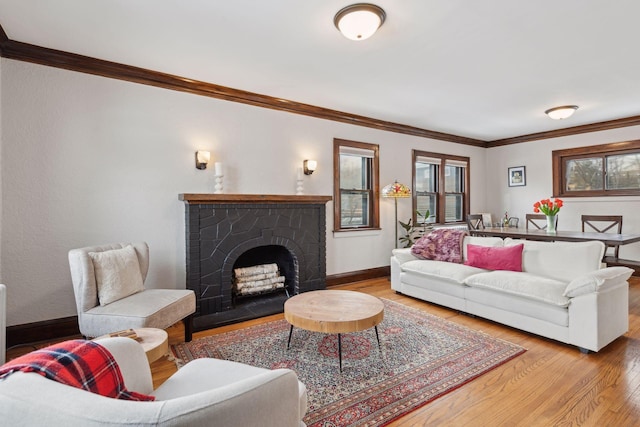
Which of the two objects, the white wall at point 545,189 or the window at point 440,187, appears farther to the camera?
the window at point 440,187

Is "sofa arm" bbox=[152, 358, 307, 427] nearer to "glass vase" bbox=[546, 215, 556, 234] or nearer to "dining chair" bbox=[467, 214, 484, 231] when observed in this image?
"glass vase" bbox=[546, 215, 556, 234]

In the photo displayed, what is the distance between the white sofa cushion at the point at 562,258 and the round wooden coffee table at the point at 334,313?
196cm

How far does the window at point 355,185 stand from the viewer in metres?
4.81

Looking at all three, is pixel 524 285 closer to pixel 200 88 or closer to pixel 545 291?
pixel 545 291

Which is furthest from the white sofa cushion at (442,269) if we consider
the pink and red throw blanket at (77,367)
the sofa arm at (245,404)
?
the pink and red throw blanket at (77,367)

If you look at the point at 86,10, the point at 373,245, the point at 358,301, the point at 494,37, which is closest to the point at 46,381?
the point at 358,301

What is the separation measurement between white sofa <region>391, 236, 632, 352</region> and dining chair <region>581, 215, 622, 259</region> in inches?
80.9

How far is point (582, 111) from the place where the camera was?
4.72 m

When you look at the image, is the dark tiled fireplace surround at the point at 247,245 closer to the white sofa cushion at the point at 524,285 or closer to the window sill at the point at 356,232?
the window sill at the point at 356,232

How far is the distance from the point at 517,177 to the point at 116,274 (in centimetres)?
692

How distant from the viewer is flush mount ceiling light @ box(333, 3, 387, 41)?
7.19ft

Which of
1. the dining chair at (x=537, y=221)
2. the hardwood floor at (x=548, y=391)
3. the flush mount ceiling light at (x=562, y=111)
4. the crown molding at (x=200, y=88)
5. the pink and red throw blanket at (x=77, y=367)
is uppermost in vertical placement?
the crown molding at (x=200, y=88)

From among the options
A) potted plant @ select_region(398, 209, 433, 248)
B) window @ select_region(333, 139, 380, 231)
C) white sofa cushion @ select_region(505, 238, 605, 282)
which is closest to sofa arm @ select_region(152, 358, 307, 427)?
white sofa cushion @ select_region(505, 238, 605, 282)

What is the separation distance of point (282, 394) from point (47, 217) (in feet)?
9.99
